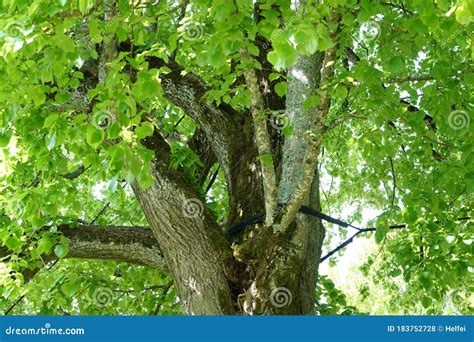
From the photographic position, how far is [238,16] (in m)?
3.88

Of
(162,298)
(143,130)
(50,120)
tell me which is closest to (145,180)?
(143,130)

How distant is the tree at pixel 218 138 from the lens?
160 inches

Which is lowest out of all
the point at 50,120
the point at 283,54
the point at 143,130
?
the point at 283,54

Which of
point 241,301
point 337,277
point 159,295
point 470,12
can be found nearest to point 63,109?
point 241,301

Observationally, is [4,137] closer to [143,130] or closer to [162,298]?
[143,130]

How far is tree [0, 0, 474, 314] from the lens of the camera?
4055 millimetres

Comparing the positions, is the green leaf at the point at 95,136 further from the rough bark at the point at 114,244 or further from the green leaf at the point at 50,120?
the rough bark at the point at 114,244

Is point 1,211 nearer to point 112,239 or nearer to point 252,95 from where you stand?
point 112,239

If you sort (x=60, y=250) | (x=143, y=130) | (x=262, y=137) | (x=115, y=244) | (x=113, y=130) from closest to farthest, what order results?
(x=113, y=130) < (x=143, y=130) < (x=262, y=137) < (x=60, y=250) < (x=115, y=244)

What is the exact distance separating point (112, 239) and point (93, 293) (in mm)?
504

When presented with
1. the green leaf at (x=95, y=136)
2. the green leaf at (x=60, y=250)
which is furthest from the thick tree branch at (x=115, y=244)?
the green leaf at (x=95, y=136)

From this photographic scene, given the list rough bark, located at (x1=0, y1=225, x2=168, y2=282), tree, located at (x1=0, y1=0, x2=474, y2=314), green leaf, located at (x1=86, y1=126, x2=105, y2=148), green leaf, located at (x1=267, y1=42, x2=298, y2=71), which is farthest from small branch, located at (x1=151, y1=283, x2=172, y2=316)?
green leaf, located at (x1=267, y1=42, x2=298, y2=71)

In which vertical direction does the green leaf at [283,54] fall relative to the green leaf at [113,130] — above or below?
below

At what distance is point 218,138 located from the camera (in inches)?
227
